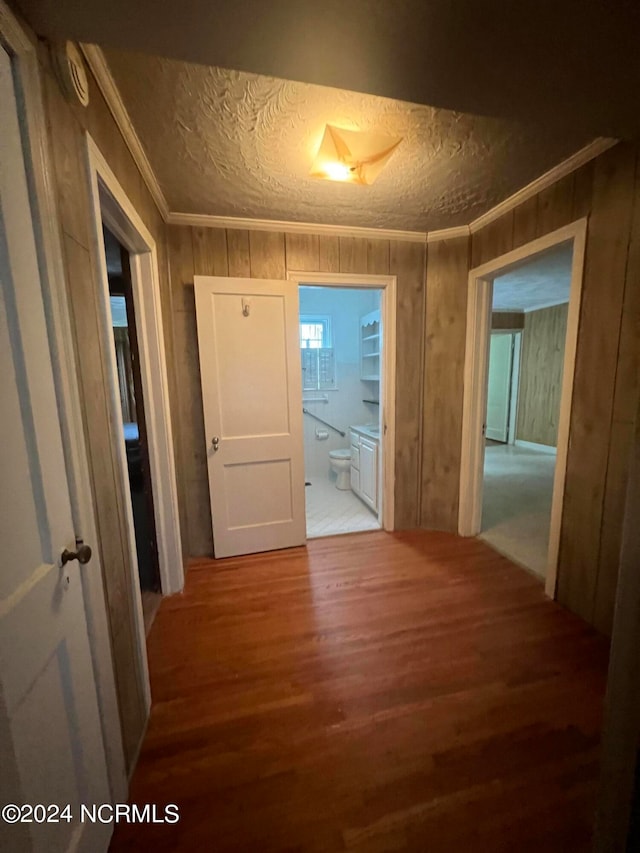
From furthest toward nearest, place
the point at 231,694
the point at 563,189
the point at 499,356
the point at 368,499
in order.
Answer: the point at 499,356 → the point at 368,499 → the point at 563,189 → the point at 231,694

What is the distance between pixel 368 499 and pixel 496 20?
318 cm

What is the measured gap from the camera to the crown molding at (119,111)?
1.10 meters

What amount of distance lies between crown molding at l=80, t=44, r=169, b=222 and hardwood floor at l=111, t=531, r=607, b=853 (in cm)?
237

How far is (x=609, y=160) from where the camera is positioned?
1.62m

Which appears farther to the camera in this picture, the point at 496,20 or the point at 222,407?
the point at 222,407

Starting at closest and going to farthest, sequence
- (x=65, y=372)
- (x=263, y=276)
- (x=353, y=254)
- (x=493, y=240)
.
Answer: (x=65, y=372) < (x=493, y=240) < (x=263, y=276) < (x=353, y=254)

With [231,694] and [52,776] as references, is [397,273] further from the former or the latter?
[52,776]

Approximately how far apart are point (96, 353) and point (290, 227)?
1.89 metres

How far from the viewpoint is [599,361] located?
1746 millimetres

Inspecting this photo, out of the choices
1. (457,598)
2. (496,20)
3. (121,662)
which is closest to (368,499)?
(457,598)

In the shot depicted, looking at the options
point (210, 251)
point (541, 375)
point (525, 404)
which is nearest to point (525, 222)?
point (210, 251)

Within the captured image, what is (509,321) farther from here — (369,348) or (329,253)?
(329,253)

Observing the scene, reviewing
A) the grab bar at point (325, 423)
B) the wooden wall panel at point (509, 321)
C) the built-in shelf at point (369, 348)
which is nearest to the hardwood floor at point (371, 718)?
the grab bar at point (325, 423)

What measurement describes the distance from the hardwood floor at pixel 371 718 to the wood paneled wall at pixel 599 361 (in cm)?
35
